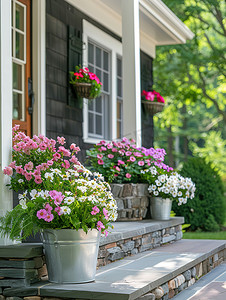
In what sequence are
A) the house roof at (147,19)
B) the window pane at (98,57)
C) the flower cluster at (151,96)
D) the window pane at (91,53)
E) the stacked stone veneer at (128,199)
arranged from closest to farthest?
the stacked stone veneer at (128,199) < the house roof at (147,19) < the window pane at (91,53) < the window pane at (98,57) < the flower cluster at (151,96)

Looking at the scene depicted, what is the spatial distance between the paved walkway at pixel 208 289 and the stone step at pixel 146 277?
0.17 feet

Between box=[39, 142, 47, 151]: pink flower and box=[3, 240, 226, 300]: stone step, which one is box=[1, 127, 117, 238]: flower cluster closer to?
box=[39, 142, 47, 151]: pink flower

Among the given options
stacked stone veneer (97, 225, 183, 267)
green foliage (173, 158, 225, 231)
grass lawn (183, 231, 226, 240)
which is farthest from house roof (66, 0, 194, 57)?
grass lawn (183, 231, 226, 240)

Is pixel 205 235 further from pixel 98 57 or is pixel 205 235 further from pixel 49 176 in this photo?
pixel 49 176

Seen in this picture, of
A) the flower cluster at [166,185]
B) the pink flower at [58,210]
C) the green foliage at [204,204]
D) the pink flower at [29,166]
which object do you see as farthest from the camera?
the green foliage at [204,204]

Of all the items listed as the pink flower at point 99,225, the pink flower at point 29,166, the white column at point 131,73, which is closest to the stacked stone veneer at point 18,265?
the pink flower at point 99,225

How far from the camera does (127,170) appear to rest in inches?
218

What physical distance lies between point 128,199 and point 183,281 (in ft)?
4.97

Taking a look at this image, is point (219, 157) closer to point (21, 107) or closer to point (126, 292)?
point (21, 107)

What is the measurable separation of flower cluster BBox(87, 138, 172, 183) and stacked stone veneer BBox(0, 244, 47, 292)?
215 centimetres

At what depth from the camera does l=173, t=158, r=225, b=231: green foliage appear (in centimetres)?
865

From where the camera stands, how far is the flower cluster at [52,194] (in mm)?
3189

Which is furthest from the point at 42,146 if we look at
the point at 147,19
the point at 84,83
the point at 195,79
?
the point at 195,79

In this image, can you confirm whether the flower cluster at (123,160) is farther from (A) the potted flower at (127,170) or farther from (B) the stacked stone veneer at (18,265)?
(B) the stacked stone veneer at (18,265)
